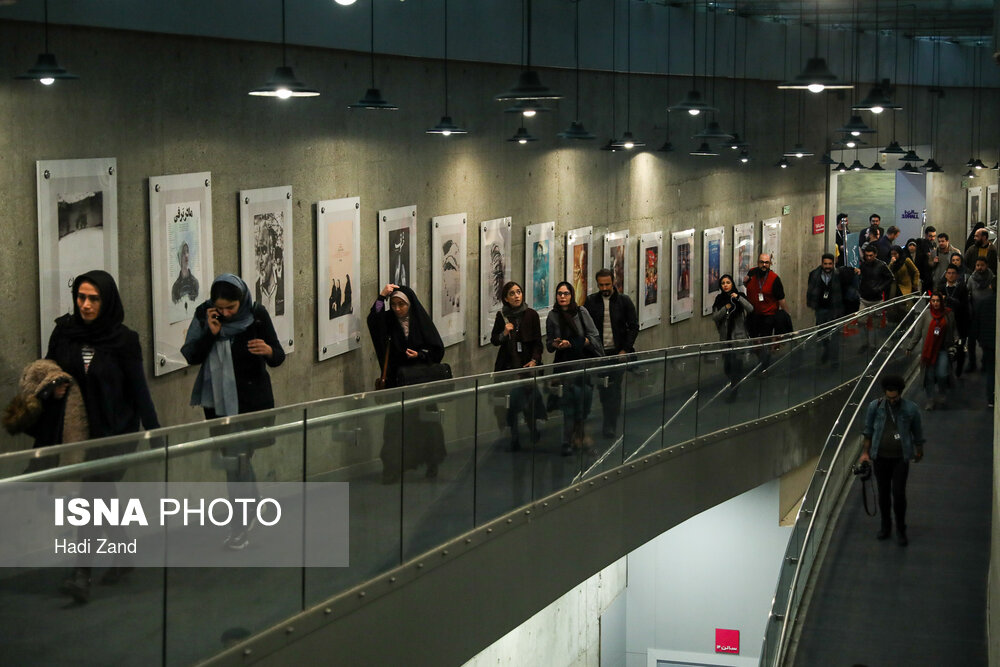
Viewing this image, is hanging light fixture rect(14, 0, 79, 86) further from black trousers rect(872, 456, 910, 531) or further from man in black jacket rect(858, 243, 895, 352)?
man in black jacket rect(858, 243, 895, 352)

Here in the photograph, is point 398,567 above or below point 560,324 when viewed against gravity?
below

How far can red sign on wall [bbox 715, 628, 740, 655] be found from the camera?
20.1 metres

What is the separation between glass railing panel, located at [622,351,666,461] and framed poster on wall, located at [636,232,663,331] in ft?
27.5

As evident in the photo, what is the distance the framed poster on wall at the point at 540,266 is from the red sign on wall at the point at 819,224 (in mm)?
13137

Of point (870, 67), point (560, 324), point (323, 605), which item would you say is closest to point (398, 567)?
point (323, 605)

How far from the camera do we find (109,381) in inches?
279

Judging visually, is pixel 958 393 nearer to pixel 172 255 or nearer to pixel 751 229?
pixel 751 229

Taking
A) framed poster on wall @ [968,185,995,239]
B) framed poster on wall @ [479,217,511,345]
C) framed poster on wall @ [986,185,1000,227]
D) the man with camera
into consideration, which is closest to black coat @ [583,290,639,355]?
the man with camera

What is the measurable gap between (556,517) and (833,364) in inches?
367

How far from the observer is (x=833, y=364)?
1920cm

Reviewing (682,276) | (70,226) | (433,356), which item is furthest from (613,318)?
(682,276)

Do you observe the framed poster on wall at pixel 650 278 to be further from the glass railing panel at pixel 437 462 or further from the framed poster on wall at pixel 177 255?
the glass railing panel at pixel 437 462

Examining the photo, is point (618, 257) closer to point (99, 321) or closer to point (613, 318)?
point (613, 318)

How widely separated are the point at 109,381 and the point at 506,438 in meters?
3.68
